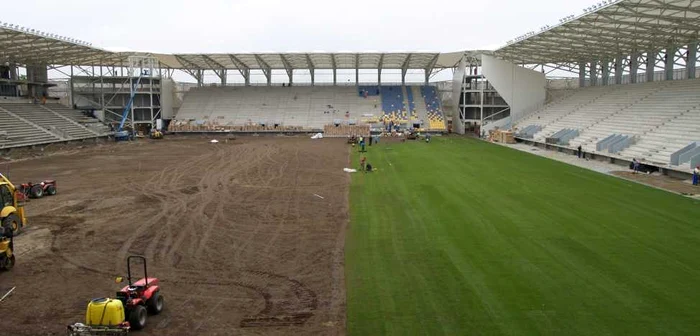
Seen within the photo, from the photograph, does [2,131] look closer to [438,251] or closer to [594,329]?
[438,251]

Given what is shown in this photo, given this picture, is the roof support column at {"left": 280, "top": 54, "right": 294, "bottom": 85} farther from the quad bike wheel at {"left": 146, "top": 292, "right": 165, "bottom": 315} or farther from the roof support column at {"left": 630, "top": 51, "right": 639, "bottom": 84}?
the quad bike wheel at {"left": 146, "top": 292, "right": 165, "bottom": 315}

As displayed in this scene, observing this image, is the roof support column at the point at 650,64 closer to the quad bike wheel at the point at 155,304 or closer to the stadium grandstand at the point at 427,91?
the stadium grandstand at the point at 427,91

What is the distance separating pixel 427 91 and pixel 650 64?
3004 cm

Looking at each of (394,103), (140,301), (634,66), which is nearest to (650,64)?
(634,66)

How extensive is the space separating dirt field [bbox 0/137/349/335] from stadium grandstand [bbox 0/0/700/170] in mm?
Result: 19306

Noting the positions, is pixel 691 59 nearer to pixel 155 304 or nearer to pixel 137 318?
pixel 155 304

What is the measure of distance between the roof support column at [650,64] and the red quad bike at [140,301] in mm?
45112

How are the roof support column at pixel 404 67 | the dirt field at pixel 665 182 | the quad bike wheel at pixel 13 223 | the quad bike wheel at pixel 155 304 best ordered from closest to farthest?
the quad bike wheel at pixel 155 304 < the quad bike wheel at pixel 13 223 < the dirt field at pixel 665 182 < the roof support column at pixel 404 67

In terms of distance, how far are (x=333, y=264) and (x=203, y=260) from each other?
324cm

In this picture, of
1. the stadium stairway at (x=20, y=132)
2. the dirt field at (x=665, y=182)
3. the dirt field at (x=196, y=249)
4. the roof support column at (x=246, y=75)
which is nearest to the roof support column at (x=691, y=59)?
the dirt field at (x=665, y=182)

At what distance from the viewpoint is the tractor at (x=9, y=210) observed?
46.8ft

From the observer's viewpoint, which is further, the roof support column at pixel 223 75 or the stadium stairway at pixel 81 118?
the roof support column at pixel 223 75

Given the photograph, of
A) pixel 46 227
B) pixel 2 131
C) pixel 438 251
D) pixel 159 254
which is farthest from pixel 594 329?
pixel 2 131

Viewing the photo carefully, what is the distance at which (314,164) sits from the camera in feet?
101
